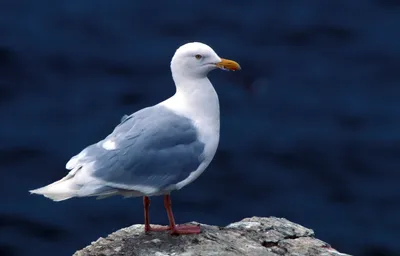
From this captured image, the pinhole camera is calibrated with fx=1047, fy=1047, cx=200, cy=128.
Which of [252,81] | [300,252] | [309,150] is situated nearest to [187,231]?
[300,252]

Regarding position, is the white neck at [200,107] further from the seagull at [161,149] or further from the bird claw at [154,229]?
the bird claw at [154,229]

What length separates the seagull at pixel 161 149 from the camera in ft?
21.5

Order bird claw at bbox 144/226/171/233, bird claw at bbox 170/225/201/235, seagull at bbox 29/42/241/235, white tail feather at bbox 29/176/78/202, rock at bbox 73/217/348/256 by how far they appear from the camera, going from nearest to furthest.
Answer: white tail feather at bbox 29/176/78/202 < seagull at bbox 29/42/241/235 < rock at bbox 73/217/348/256 < bird claw at bbox 170/225/201/235 < bird claw at bbox 144/226/171/233

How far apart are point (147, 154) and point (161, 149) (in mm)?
110

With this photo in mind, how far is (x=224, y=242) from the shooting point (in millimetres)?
6844

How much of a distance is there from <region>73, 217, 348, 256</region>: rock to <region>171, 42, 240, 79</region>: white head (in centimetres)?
106

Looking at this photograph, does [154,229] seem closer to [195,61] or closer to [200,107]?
[200,107]

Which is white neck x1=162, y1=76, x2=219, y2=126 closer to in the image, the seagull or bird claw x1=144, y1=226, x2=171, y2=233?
the seagull

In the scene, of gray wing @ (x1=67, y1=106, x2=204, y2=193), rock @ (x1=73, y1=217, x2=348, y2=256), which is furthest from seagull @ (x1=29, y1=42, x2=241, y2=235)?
rock @ (x1=73, y1=217, x2=348, y2=256)

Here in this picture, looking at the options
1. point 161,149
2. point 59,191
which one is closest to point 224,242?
point 161,149

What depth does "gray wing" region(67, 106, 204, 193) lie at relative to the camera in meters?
6.60

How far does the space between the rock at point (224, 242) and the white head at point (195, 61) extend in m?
1.06

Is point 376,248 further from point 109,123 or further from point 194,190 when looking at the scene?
point 109,123

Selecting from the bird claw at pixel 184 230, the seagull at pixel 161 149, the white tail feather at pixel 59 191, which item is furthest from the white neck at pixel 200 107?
the white tail feather at pixel 59 191
